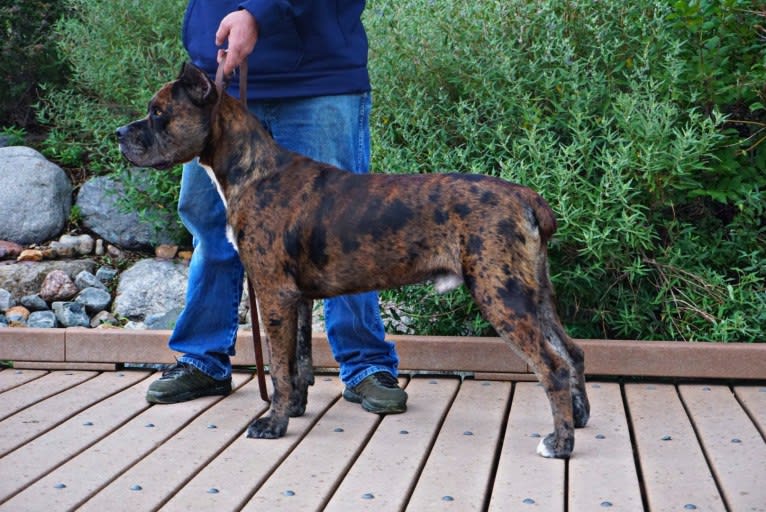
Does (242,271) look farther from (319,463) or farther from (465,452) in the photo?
(465,452)

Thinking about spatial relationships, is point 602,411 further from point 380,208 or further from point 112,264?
point 112,264

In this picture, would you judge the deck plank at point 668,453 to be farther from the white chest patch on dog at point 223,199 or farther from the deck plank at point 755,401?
the white chest patch on dog at point 223,199

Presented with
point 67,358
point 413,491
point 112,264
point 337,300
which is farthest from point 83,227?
point 413,491

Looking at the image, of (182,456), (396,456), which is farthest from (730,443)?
(182,456)

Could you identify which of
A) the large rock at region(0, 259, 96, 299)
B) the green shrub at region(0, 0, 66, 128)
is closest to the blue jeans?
the large rock at region(0, 259, 96, 299)

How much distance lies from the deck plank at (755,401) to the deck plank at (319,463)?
1.51 meters

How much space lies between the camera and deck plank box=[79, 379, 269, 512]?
11.1ft

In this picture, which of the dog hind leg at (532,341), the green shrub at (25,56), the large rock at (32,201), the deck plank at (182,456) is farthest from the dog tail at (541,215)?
the green shrub at (25,56)

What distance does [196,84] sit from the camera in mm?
3994

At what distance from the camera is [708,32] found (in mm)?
5605

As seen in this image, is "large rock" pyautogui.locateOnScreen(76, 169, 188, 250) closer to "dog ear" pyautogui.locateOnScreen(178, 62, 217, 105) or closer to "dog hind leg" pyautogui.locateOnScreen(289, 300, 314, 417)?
"dog hind leg" pyautogui.locateOnScreen(289, 300, 314, 417)

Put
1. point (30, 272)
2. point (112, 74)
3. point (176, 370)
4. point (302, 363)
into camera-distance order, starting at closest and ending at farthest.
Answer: point (302, 363), point (176, 370), point (30, 272), point (112, 74)

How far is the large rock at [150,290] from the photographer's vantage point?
671 centimetres

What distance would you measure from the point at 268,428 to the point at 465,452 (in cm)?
76
